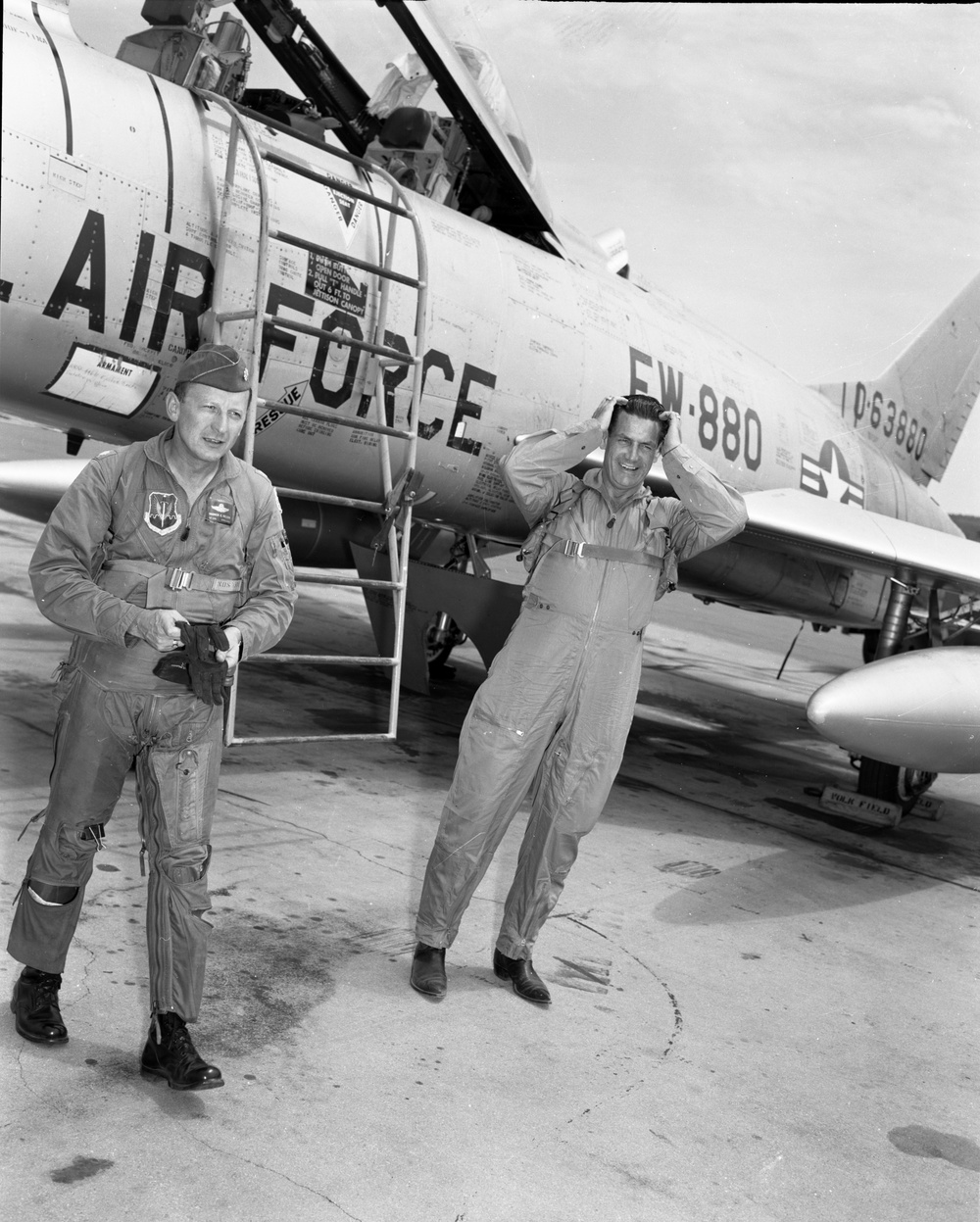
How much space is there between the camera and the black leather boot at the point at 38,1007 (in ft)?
9.26

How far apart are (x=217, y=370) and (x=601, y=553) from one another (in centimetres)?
147

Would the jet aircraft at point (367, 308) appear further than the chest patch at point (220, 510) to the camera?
Yes

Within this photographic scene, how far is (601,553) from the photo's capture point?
385 cm

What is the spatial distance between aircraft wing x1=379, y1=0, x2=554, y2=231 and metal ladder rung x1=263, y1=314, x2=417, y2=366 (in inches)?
60.1

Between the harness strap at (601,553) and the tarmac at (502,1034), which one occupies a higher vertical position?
the harness strap at (601,553)

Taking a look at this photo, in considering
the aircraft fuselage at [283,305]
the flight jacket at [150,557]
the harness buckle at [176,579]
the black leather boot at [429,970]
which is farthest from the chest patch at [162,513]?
the aircraft fuselage at [283,305]

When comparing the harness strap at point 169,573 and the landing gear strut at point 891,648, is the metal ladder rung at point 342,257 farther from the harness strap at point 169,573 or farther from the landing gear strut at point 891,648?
the landing gear strut at point 891,648

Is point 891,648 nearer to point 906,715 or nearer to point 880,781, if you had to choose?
point 880,781

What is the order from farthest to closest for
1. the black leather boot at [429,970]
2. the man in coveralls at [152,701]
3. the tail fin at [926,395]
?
the tail fin at [926,395], the black leather boot at [429,970], the man in coveralls at [152,701]

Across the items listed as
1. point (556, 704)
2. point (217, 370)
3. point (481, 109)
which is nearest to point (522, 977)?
point (556, 704)

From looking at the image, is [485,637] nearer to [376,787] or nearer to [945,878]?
[376,787]

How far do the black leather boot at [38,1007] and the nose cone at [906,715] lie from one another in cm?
381

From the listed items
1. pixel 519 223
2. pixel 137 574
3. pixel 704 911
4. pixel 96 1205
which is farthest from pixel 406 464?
pixel 96 1205

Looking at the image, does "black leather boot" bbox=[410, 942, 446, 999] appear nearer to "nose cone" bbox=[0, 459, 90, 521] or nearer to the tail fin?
"nose cone" bbox=[0, 459, 90, 521]
